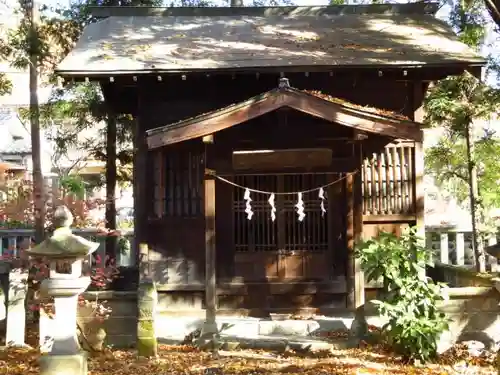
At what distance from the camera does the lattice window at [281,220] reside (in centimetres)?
1005

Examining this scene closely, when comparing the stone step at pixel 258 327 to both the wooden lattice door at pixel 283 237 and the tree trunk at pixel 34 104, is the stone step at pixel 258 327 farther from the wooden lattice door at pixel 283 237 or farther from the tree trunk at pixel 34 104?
the tree trunk at pixel 34 104

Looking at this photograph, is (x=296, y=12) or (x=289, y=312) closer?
(x=289, y=312)

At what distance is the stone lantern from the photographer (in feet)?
21.9

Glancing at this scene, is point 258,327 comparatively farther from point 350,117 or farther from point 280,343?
point 350,117

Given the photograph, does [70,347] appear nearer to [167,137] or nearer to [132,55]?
[167,137]

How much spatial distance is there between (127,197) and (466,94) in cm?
2344

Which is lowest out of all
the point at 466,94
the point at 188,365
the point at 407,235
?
the point at 188,365

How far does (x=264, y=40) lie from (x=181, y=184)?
3.79 m

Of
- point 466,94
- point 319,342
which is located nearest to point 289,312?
point 319,342

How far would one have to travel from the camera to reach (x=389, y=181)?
10.4 m

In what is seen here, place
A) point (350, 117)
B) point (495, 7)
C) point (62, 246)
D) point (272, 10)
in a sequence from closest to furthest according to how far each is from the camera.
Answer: point (62, 246)
point (350, 117)
point (495, 7)
point (272, 10)

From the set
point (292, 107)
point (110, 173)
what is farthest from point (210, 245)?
point (110, 173)

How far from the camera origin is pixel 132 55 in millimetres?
10398

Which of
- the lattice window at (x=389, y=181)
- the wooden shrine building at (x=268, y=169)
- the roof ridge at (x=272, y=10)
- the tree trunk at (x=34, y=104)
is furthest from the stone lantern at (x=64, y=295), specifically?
the roof ridge at (x=272, y=10)
